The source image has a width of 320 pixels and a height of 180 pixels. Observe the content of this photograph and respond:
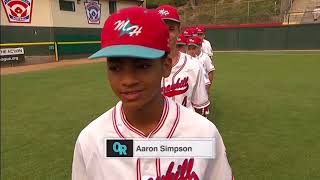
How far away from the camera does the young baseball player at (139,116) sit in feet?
5.74

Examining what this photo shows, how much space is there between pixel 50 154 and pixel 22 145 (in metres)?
0.76

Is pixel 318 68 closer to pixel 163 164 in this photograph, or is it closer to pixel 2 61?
pixel 2 61

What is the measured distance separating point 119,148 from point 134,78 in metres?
0.36

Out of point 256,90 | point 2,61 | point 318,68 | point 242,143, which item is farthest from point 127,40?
point 2,61

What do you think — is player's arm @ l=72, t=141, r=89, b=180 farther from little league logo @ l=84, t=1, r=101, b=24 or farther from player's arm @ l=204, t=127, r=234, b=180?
little league logo @ l=84, t=1, r=101, b=24

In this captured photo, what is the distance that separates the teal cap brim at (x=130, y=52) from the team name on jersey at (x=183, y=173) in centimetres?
54

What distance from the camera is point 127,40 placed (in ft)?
5.70

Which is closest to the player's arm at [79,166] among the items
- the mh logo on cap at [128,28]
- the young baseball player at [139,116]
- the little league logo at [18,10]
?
the young baseball player at [139,116]

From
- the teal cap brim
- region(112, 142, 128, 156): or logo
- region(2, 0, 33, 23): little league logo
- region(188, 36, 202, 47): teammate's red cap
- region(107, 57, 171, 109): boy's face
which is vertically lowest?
region(112, 142, 128, 156): or logo

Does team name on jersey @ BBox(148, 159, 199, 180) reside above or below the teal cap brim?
below

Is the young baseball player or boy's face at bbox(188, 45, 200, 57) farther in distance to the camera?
boy's face at bbox(188, 45, 200, 57)

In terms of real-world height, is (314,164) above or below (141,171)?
below

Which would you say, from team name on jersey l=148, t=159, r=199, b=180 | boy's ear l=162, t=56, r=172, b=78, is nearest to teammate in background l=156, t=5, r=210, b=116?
boy's ear l=162, t=56, r=172, b=78

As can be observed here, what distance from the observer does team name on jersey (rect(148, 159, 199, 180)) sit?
191 cm
